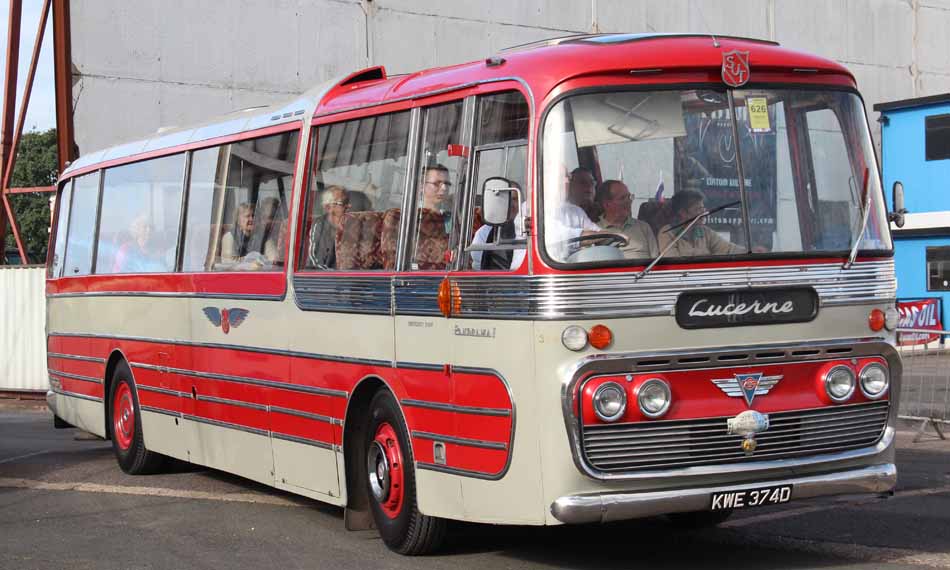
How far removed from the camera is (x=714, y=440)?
24.8ft

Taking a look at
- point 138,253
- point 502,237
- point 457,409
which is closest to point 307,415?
point 457,409

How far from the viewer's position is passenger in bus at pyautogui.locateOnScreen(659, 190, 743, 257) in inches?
301

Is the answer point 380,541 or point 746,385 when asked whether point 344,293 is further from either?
point 746,385

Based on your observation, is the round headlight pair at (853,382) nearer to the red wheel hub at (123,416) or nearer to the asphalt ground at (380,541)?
the asphalt ground at (380,541)

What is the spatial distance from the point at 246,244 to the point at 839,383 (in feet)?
16.2

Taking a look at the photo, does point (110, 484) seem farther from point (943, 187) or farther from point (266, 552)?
point (943, 187)

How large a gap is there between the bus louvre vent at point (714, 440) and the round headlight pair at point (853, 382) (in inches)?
2.6

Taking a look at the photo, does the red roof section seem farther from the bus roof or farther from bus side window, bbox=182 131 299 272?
bus side window, bbox=182 131 299 272

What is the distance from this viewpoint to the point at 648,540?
915cm

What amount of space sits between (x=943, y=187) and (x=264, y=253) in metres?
31.7

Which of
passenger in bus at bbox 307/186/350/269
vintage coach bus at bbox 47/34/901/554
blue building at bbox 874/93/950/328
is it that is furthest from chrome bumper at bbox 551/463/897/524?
blue building at bbox 874/93/950/328

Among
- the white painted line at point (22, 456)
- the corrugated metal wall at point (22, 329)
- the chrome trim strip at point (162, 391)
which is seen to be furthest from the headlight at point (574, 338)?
the corrugated metal wall at point (22, 329)

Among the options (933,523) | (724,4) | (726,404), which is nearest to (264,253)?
(726,404)

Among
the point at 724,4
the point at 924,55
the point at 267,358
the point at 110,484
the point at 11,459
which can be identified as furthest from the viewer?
the point at 924,55
